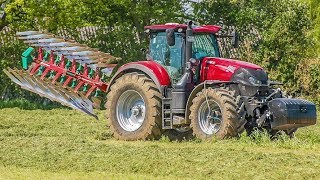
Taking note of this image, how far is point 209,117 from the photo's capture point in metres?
14.8

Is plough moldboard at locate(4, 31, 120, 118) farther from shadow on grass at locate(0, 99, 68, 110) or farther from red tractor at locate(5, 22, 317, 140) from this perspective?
shadow on grass at locate(0, 99, 68, 110)

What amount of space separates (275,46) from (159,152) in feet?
66.1

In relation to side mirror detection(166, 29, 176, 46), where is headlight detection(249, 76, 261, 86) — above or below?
below

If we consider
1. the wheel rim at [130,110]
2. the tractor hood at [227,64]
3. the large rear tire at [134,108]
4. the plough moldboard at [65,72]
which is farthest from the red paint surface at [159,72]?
the plough moldboard at [65,72]

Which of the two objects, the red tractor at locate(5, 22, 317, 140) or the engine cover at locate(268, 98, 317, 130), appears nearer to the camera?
the engine cover at locate(268, 98, 317, 130)

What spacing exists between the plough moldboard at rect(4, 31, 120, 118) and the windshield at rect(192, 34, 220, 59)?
243 centimetres

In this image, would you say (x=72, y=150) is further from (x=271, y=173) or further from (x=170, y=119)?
(x=271, y=173)

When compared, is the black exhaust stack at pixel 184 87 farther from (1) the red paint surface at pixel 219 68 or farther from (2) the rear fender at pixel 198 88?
(1) the red paint surface at pixel 219 68

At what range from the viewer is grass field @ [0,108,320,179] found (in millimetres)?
10695

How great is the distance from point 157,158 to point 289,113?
3348 millimetres

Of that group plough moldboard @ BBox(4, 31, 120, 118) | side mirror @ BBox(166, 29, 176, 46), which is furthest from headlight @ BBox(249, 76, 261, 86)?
plough moldboard @ BBox(4, 31, 120, 118)

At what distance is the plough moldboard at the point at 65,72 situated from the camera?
17.2m

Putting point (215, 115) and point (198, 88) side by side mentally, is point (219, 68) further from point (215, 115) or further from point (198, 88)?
point (215, 115)

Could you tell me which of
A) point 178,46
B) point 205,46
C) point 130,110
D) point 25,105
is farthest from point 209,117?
point 25,105
